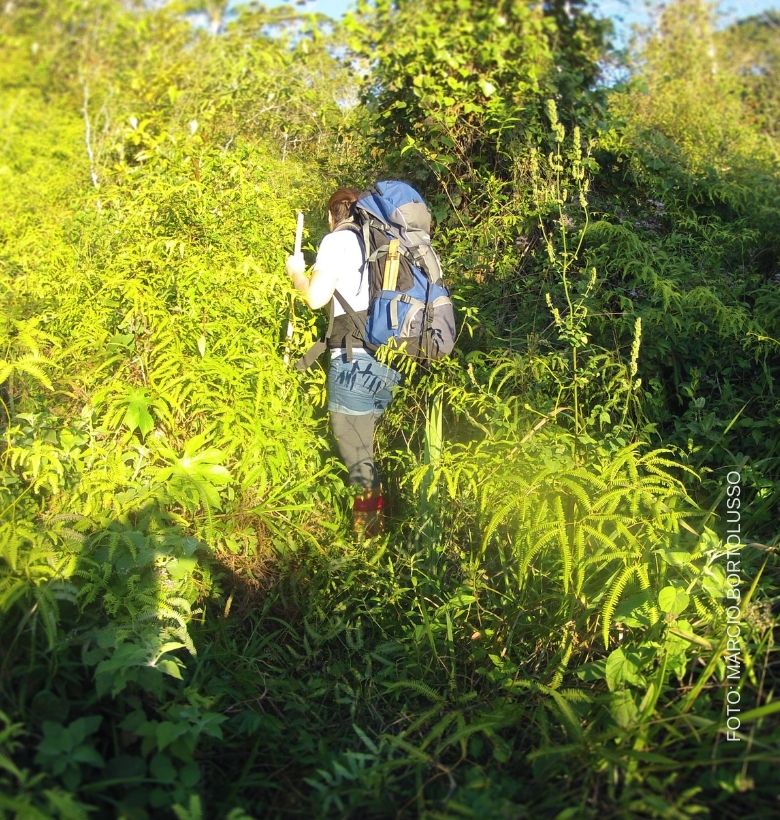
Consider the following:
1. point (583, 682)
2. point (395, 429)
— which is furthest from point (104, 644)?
point (395, 429)

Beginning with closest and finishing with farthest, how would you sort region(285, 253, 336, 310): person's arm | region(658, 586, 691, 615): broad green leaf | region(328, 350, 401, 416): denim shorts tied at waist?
region(658, 586, 691, 615): broad green leaf → region(285, 253, 336, 310): person's arm → region(328, 350, 401, 416): denim shorts tied at waist

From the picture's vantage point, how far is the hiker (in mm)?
3789

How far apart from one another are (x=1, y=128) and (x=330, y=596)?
29.3 ft

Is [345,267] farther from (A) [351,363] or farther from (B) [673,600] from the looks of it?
(B) [673,600]

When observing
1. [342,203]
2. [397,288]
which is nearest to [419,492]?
[397,288]

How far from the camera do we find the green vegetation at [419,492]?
8.08ft

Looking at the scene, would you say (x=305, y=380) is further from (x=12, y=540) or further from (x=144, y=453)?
(x=12, y=540)

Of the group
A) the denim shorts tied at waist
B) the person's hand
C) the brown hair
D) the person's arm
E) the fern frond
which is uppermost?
the brown hair

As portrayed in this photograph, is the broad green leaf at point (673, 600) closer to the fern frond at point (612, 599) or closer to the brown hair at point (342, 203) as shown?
the fern frond at point (612, 599)

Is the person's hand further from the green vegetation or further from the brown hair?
the brown hair

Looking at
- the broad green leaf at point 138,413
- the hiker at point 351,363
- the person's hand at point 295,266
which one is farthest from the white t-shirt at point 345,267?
the broad green leaf at point 138,413

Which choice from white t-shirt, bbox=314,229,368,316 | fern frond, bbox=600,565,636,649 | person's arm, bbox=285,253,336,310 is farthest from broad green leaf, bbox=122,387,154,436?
fern frond, bbox=600,565,636,649

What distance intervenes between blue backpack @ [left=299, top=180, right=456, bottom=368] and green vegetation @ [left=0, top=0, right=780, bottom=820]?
22 centimetres

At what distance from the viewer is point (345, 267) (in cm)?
381
